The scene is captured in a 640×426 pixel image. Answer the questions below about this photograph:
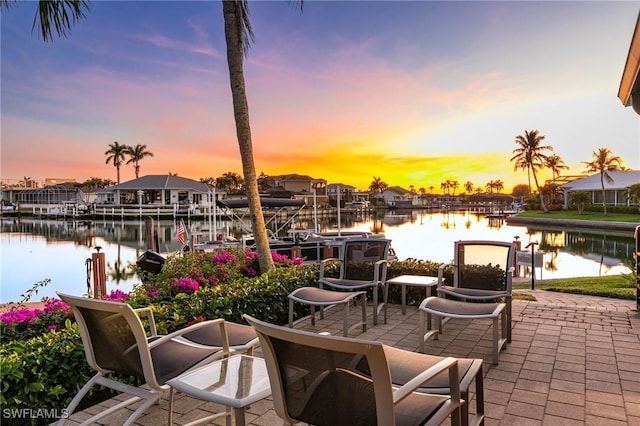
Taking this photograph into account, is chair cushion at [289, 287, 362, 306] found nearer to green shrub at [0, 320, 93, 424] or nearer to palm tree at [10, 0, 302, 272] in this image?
palm tree at [10, 0, 302, 272]

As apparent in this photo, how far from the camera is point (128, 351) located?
2176 mm

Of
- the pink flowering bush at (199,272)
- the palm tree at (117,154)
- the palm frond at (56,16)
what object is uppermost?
the palm tree at (117,154)

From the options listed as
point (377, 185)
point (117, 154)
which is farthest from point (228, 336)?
point (377, 185)

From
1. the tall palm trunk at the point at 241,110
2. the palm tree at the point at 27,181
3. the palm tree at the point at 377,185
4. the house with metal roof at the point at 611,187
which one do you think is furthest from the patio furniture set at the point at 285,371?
the palm tree at the point at 377,185

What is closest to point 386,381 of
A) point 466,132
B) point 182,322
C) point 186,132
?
point 182,322

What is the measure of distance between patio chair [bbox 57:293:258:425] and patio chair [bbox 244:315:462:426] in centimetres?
81

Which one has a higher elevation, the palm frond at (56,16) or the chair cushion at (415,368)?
the palm frond at (56,16)

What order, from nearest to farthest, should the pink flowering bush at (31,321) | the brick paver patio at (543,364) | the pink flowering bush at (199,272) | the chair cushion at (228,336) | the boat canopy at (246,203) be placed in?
the brick paver patio at (543,364) → the chair cushion at (228,336) → the pink flowering bush at (31,321) → the pink flowering bush at (199,272) → the boat canopy at (246,203)

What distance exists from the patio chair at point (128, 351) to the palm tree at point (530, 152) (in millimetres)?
50691

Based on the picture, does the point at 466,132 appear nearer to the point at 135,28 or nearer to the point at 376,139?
the point at 376,139

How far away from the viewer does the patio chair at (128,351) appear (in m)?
2.07

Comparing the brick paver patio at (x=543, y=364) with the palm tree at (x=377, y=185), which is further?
the palm tree at (x=377, y=185)

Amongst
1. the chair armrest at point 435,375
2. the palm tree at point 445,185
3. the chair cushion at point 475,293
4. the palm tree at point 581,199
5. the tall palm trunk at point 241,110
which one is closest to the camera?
the chair armrest at point 435,375

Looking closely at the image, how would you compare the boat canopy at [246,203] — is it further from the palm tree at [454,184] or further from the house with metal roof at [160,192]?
the palm tree at [454,184]
